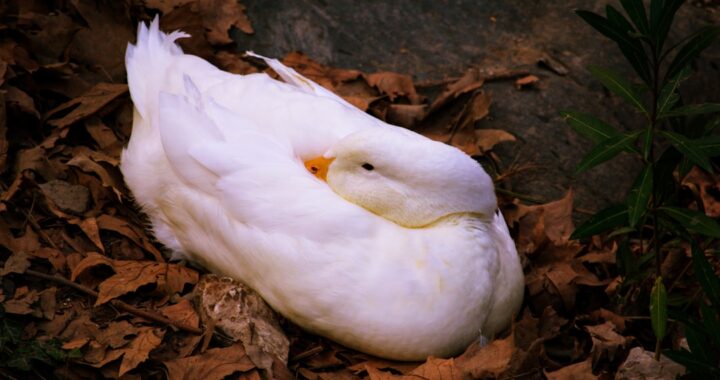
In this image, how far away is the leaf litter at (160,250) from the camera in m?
2.88

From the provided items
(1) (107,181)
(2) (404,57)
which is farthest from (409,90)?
(1) (107,181)

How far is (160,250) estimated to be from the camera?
3.47 m

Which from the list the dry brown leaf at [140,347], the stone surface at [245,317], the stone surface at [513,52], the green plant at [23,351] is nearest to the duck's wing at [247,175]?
the stone surface at [245,317]

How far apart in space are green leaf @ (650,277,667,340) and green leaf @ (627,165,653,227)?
291 millimetres

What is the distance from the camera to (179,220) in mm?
3307

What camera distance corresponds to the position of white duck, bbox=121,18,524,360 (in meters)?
2.84

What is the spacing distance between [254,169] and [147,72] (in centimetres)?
98

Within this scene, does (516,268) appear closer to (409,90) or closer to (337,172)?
(337,172)

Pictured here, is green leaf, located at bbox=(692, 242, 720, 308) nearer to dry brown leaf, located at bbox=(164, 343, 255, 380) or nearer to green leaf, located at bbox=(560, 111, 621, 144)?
green leaf, located at bbox=(560, 111, 621, 144)

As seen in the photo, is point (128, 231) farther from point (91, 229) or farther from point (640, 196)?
point (640, 196)

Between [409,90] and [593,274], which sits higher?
[409,90]

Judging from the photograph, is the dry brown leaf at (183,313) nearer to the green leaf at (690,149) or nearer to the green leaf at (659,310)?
the green leaf at (659,310)

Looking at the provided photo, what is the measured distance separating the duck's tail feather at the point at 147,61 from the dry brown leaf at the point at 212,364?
1.19 meters

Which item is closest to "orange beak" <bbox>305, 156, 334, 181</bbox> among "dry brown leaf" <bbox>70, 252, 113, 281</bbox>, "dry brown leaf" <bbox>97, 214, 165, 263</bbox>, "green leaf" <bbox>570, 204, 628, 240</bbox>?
"dry brown leaf" <bbox>97, 214, 165, 263</bbox>
